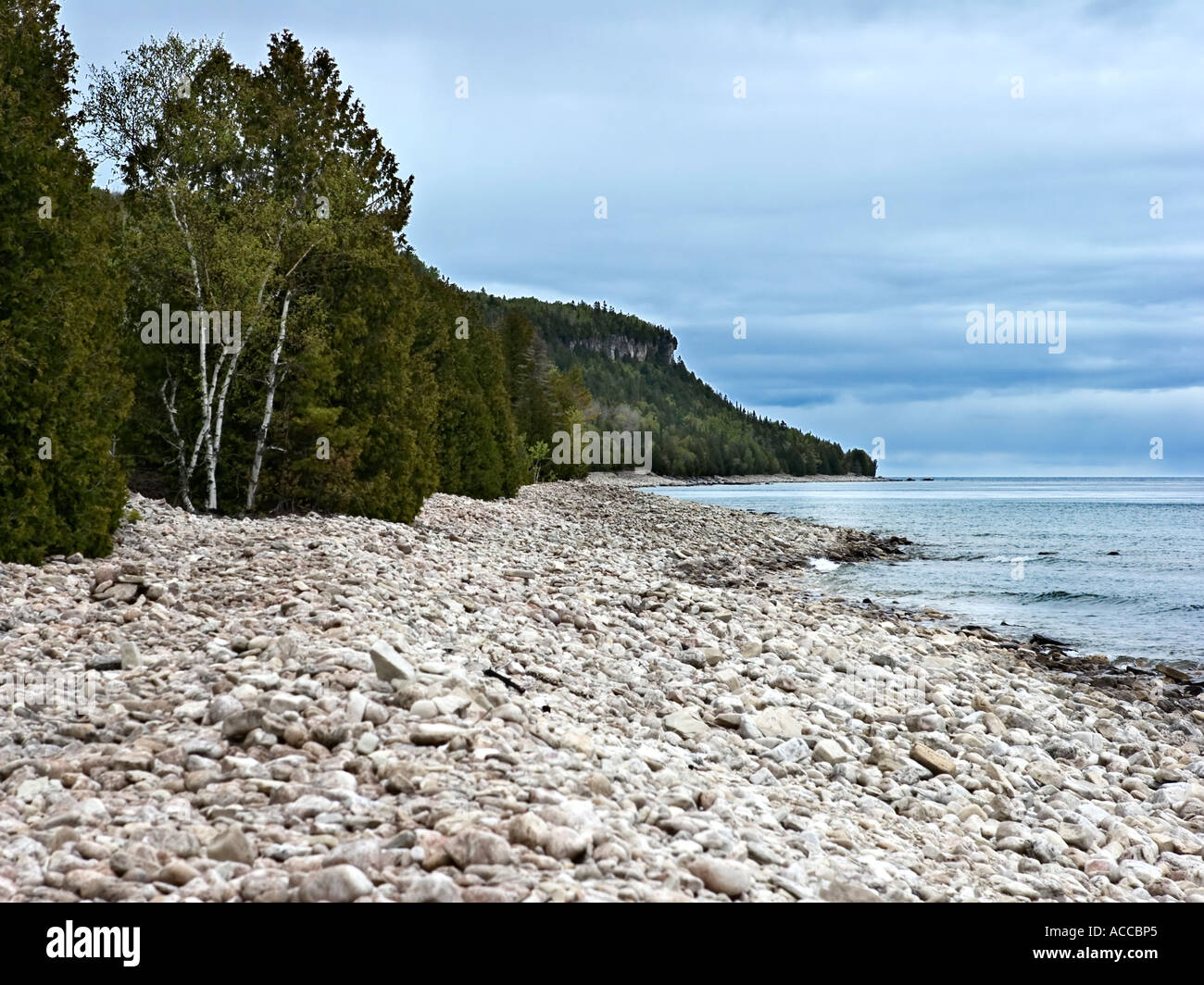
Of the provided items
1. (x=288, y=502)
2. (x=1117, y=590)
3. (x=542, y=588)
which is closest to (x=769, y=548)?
(x=1117, y=590)

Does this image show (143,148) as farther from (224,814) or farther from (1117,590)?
(1117,590)

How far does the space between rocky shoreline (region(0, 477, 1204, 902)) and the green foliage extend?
84 cm

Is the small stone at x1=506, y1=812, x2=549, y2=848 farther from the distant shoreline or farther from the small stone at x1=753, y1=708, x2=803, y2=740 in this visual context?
the distant shoreline

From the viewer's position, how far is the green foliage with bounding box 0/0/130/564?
1288 centimetres

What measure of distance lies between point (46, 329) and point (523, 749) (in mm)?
11091

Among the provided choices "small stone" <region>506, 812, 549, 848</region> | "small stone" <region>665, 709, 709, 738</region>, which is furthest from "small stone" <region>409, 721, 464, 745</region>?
"small stone" <region>665, 709, 709, 738</region>

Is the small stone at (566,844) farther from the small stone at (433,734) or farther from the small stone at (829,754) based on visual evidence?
the small stone at (829,754)

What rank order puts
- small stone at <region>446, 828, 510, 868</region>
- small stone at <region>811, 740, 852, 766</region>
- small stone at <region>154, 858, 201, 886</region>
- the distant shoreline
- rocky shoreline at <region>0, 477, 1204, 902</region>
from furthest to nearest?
the distant shoreline < small stone at <region>811, 740, 852, 766</region> < rocky shoreline at <region>0, 477, 1204, 902</region> < small stone at <region>446, 828, 510, 868</region> < small stone at <region>154, 858, 201, 886</region>

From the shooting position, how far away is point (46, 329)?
13477mm

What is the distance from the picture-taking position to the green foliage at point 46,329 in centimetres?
1288

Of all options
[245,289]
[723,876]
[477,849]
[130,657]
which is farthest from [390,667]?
[245,289]

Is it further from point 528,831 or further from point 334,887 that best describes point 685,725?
point 334,887

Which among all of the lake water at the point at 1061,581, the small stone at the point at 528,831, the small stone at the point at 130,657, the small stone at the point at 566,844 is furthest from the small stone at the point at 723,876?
the lake water at the point at 1061,581

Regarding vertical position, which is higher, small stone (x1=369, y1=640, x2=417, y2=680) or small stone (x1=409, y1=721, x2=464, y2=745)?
small stone (x1=369, y1=640, x2=417, y2=680)
